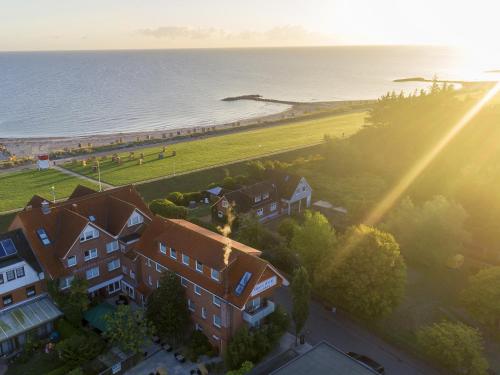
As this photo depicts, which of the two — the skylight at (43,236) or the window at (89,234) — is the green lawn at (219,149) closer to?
the skylight at (43,236)

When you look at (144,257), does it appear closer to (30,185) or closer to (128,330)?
(128,330)

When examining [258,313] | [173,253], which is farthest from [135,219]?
[258,313]

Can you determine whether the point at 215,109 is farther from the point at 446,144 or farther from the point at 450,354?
the point at 450,354

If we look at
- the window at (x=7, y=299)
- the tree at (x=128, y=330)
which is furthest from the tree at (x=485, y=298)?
the window at (x=7, y=299)

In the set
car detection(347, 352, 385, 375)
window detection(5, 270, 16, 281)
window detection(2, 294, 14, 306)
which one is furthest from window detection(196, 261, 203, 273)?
window detection(2, 294, 14, 306)

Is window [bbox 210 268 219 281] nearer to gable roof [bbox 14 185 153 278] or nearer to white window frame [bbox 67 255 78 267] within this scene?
gable roof [bbox 14 185 153 278]

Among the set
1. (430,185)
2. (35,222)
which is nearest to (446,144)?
(430,185)

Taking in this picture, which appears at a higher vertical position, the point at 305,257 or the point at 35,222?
the point at 35,222
